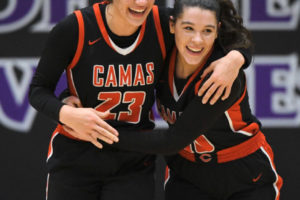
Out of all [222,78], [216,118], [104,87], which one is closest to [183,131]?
[216,118]

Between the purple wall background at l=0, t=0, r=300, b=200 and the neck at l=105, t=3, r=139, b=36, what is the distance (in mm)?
1441

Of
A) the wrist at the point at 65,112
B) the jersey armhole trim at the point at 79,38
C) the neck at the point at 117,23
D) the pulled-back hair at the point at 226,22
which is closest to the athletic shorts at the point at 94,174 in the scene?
the wrist at the point at 65,112

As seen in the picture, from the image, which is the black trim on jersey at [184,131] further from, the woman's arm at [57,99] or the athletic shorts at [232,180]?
the athletic shorts at [232,180]

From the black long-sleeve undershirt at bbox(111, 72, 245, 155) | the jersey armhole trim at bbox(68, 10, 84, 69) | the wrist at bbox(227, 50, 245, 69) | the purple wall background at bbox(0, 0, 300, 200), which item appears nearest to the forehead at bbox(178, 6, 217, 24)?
the wrist at bbox(227, 50, 245, 69)

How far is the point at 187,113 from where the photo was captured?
7.54 feet

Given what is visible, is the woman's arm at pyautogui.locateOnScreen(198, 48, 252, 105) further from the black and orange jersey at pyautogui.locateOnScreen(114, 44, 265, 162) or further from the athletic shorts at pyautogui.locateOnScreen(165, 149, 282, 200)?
the athletic shorts at pyautogui.locateOnScreen(165, 149, 282, 200)

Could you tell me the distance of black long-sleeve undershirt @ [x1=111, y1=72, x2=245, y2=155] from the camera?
2.27 metres

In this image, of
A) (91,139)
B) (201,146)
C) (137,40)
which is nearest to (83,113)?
(91,139)

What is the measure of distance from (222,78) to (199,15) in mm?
306

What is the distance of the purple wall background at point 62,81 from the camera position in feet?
12.3

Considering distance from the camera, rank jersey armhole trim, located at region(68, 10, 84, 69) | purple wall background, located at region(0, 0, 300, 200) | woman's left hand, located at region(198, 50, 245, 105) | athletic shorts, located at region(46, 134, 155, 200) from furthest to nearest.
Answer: purple wall background, located at region(0, 0, 300, 200), athletic shorts, located at region(46, 134, 155, 200), jersey armhole trim, located at region(68, 10, 84, 69), woman's left hand, located at region(198, 50, 245, 105)

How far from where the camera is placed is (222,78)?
2.19 metres

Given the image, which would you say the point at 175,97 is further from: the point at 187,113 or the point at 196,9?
the point at 196,9

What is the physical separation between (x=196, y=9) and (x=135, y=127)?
1.98ft
